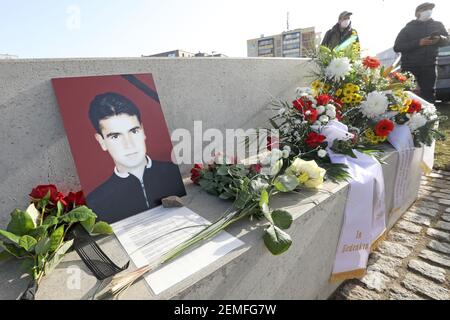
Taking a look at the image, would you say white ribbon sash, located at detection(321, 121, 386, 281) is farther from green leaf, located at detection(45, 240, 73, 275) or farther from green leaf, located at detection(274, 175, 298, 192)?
green leaf, located at detection(45, 240, 73, 275)

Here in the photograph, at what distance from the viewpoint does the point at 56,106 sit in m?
1.27

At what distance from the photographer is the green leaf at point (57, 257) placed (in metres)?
0.93

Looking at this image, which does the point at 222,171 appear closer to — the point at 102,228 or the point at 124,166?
the point at 124,166

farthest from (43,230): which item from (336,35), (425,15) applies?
(425,15)

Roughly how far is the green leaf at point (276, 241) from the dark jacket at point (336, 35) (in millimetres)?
3278

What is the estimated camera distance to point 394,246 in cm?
203

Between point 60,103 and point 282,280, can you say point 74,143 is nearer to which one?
point 60,103

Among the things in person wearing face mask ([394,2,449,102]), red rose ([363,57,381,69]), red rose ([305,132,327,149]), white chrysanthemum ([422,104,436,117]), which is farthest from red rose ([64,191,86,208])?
person wearing face mask ([394,2,449,102])

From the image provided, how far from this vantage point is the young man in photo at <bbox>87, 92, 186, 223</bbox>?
132 centimetres

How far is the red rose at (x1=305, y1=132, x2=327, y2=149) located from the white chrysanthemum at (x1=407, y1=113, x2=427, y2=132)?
1046mm

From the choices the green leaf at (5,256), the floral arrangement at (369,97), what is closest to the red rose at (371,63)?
the floral arrangement at (369,97)

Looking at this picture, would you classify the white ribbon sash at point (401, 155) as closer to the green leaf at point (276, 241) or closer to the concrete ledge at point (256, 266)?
the concrete ledge at point (256, 266)

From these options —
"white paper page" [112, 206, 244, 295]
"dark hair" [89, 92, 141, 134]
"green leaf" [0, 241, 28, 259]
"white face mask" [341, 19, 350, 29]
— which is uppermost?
"white face mask" [341, 19, 350, 29]
